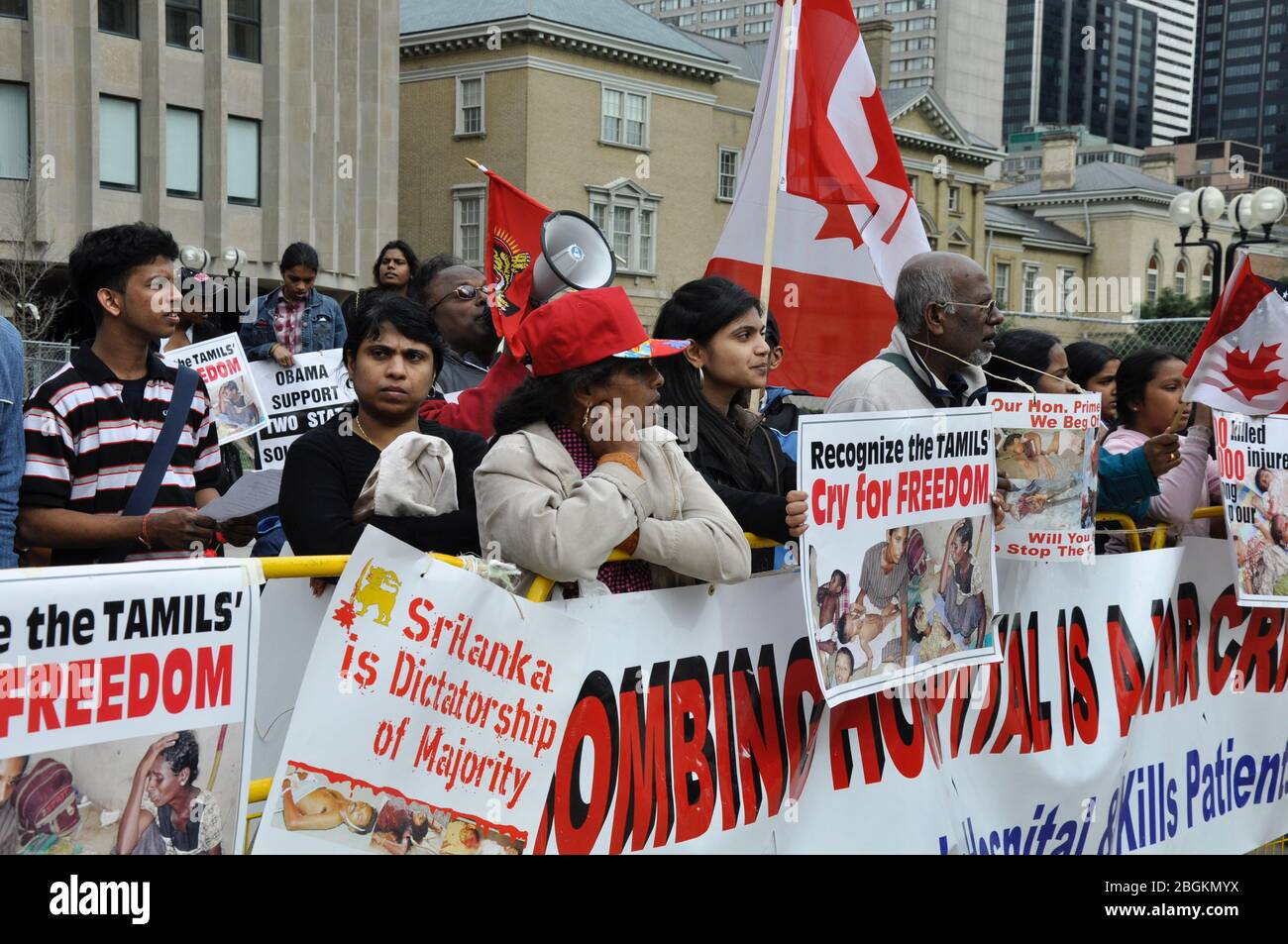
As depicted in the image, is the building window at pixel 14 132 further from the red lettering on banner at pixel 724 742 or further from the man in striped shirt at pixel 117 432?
the red lettering on banner at pixel 724 742

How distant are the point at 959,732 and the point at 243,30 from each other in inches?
1307

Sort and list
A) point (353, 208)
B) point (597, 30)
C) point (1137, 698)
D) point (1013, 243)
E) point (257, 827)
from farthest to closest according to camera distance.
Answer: point (1013, 243) < point (597, 30) < point (353, 208) < point (1137, 698) < point (257, 827)

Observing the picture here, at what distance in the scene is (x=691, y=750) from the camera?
12.1 feet

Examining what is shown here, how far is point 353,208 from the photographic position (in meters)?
36.5

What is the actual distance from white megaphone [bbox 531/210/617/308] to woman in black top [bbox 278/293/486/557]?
0.85 metres

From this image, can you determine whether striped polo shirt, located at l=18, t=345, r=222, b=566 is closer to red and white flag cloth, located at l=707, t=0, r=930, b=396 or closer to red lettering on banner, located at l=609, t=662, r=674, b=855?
red lettering on banner, located at l=609, t=662, r=674, b=855

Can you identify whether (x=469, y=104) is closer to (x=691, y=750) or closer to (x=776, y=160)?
(x=776, y=160)

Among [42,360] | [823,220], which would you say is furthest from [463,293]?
[42,360]

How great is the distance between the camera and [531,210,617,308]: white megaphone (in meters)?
5.18

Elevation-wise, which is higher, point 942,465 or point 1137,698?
point 942,465

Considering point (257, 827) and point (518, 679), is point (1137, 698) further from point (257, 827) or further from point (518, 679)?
point (257, 827)
